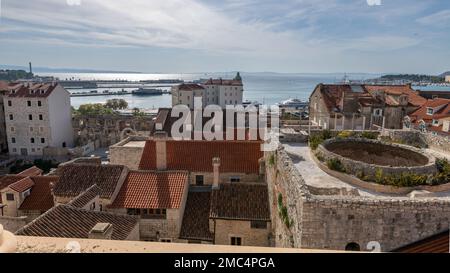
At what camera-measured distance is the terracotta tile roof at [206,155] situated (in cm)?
2081

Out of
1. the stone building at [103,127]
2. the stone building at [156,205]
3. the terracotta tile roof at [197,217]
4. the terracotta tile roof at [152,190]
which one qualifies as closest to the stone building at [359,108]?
the terracotta tile roof at [197,217]

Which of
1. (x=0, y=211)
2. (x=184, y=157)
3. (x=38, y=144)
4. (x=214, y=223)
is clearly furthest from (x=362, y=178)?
(x=38, y=144)

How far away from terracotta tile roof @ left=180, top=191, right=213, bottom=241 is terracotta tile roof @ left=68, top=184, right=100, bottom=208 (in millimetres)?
5074

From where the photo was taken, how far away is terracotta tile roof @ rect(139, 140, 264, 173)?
20812 millimetres

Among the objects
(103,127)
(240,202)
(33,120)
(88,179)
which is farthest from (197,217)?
(103,127)

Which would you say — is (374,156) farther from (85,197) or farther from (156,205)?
(85,197)

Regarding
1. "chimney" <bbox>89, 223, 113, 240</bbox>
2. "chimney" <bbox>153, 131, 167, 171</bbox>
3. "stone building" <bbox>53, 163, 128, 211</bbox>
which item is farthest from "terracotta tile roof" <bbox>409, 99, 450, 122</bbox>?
"chimney" <bbox>89, 223, 113, 240</bbox>

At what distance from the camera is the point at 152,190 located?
1789 cm

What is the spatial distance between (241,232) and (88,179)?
31.1 ft

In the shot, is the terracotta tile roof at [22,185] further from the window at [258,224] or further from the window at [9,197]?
the window at [258,224]

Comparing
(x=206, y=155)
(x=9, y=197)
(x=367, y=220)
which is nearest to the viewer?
(x=367, y=220)
